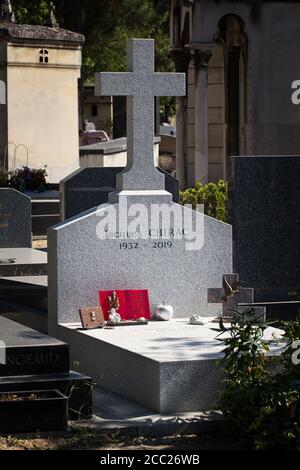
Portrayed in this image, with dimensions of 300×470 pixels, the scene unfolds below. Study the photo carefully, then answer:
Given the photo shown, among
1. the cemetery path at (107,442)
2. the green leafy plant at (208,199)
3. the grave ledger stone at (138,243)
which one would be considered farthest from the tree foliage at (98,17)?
the cemetery path at (107,442)

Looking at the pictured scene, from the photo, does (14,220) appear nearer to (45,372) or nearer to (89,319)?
(89,319)

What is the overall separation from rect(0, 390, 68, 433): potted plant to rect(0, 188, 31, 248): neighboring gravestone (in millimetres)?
7301

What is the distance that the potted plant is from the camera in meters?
7.39

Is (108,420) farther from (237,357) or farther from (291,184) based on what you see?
(291,184)

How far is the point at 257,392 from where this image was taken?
7.30 m

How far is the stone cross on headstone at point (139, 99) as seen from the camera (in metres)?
9.92

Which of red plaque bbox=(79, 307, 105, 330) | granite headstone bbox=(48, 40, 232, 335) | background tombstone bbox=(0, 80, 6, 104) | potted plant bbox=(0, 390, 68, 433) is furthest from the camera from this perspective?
background tombstone bbox=(0, 80, 6, 104)

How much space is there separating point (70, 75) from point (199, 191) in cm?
795

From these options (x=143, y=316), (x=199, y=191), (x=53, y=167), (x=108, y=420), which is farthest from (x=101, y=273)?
(x=53, y=167)

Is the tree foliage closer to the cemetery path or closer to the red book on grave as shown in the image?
the red book on grave

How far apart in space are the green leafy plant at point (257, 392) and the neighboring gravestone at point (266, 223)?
333cm

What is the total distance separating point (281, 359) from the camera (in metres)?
7.78

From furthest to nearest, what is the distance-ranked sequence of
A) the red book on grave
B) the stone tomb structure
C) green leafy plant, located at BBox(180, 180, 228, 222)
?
1. green leafy plant, located at BBox(180, 180, 228, 222)
2. the stone tomb structure
3. the red book on grave

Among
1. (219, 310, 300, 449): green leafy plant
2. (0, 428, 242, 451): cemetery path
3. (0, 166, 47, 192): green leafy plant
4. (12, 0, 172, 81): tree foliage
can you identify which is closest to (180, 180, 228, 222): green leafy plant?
(0, 166, 47, 192): green leafy plant
